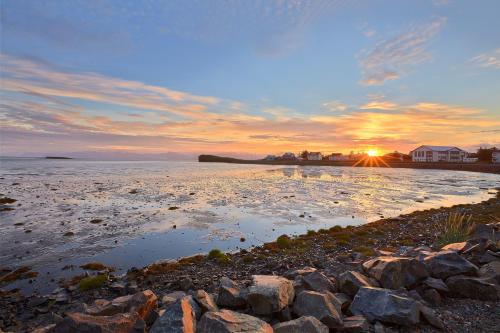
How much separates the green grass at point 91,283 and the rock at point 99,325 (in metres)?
6.01

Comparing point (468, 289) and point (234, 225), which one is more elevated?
point (468, 289)

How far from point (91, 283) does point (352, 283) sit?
30.9 feet

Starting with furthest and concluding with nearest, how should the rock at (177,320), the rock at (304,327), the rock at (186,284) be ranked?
1. the rock at (186,284)
2. the rock at (304,327)
3. the rock at (177,320)

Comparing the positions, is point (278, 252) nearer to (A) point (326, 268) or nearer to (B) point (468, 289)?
(A) point (326, 268)

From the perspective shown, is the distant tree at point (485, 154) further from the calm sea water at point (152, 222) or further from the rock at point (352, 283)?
the rock at point (352, 283)

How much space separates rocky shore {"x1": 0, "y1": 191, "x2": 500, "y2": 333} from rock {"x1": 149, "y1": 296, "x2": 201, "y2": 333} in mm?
23

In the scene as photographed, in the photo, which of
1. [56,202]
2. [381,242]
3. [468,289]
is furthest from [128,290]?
[56,202]

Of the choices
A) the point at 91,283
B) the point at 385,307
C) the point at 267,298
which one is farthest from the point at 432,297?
the point at 91,283

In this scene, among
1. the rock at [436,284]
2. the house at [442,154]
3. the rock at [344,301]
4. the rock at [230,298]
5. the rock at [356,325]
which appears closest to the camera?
the rock at [356,325]

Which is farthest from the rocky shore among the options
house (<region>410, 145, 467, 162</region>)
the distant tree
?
the distant tree

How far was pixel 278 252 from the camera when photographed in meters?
15.3

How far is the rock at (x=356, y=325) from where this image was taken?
21.2 ft

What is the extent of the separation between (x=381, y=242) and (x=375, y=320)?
35.4 ft

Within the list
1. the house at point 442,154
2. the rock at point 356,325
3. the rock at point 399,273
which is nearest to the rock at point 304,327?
the rock at point 356,325
